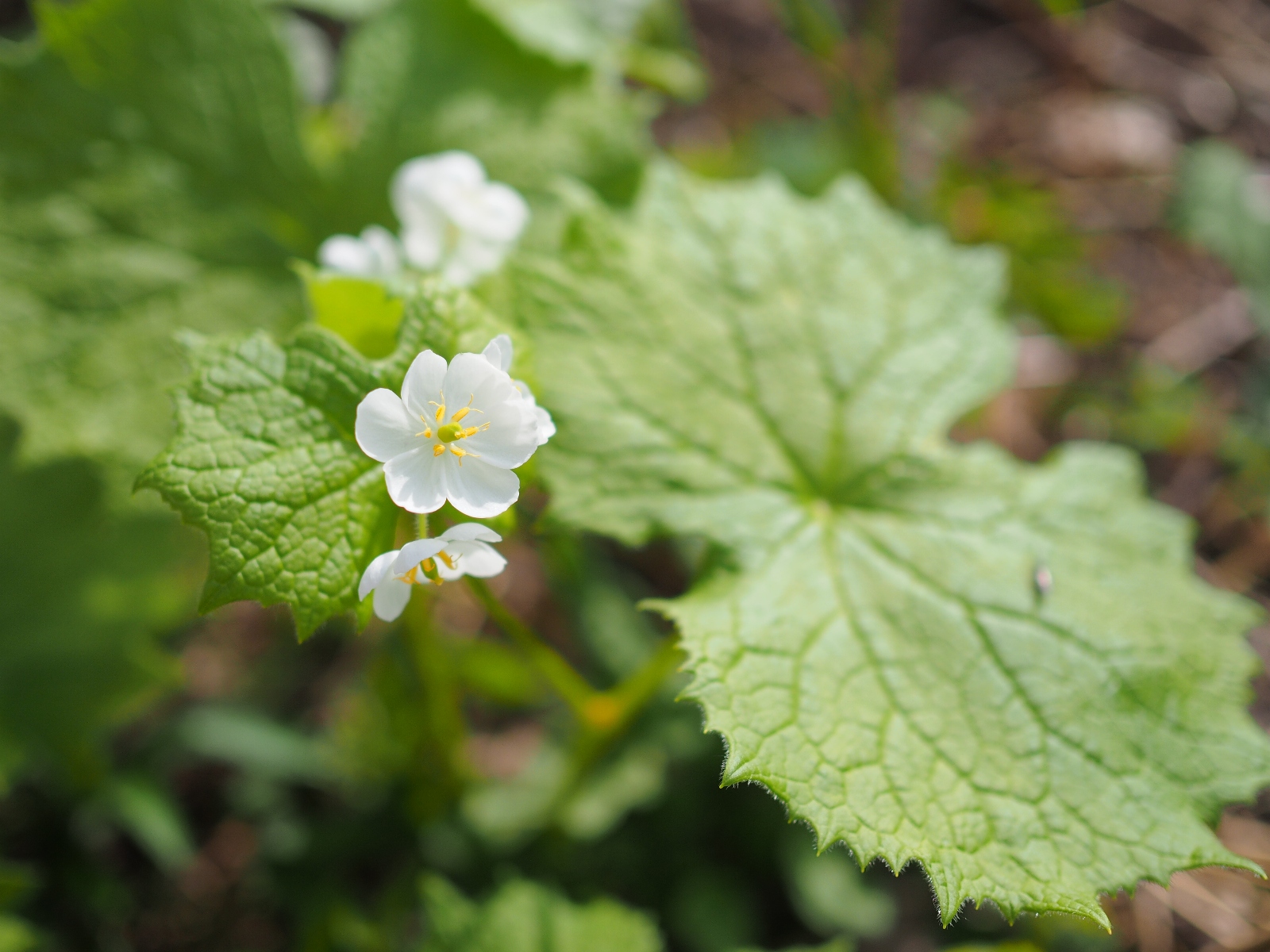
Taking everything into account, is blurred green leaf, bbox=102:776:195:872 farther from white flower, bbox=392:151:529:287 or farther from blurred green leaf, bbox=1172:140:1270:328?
blurred green leaf, bbox=1172:140:1270:328

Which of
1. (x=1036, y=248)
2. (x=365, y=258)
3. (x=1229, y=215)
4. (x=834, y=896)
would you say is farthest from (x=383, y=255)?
(x=1229, y=215)

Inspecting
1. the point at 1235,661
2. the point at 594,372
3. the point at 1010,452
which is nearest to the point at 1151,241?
the point at 1010,452

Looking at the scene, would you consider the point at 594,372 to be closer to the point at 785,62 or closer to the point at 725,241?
the point at 725,241

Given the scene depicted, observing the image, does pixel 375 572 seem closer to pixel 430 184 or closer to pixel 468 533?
pixel 468 533

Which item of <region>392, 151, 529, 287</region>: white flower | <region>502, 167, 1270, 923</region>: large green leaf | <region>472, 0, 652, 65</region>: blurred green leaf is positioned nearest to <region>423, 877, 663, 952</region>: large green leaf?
<region>502, 167, 1270, 923</region>: large green leaf

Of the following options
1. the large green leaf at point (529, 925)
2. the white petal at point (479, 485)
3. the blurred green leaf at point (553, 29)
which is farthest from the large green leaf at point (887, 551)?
the large green leaf at point (529, 925)

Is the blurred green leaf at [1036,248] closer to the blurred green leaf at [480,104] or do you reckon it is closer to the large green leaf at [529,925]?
the blurred green leaf at [480,104]
